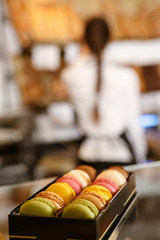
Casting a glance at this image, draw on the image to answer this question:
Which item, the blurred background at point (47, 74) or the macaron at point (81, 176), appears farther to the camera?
the blurred background at point (47, 74)

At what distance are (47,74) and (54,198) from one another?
8.20ft

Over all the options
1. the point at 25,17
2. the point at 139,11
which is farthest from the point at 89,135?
the point at 139,11

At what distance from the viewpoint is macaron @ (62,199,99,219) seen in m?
0.75

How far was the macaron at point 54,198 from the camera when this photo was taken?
0.81 m

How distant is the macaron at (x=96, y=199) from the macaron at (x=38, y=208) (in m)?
0.07

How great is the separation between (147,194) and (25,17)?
2.30m

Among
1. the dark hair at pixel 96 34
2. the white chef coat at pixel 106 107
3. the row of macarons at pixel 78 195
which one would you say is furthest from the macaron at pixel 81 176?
the dark hair at pixel 96 34

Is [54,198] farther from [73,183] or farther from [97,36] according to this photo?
[97,36]

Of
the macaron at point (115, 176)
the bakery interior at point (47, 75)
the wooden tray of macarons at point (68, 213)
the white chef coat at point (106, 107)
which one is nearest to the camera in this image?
the wooden tray of macarons at point (68, 213)

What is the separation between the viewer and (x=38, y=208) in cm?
78

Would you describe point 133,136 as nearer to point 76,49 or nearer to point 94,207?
point 94,207

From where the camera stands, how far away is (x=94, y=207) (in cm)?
78

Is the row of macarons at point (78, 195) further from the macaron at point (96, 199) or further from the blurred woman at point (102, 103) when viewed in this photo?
the blurred woman at point (102, 103)

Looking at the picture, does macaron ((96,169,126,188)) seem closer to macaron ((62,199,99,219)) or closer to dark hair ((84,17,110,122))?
macaron ((62,199,99,219))
